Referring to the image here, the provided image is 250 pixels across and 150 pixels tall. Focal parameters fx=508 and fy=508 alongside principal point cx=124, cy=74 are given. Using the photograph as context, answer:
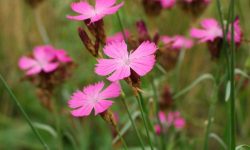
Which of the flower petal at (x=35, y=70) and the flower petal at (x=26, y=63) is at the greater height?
the flower petal at (x=35, y=70)

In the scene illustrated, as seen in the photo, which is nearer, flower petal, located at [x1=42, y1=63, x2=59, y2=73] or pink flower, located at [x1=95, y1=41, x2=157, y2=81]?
pink flower, located at [x1=95, y1=41, x2=157, y2=81]

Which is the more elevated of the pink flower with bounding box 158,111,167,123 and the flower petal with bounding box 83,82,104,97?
the flower petal with bounding box 83,82,104,97

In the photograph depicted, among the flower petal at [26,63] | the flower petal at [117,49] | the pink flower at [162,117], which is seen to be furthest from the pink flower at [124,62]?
the pink flower at [162,117]

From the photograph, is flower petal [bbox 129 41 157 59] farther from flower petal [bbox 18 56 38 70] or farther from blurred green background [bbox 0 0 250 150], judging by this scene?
blurred green background [bbox 0 0 250 150]

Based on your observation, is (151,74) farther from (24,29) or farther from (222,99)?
(24,29)

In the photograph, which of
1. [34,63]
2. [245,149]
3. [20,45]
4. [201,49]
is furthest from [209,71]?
[245,149]

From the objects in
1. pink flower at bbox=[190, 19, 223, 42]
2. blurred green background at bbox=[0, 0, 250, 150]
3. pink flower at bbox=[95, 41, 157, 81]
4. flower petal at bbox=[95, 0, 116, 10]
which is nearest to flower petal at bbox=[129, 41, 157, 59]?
pink flower at bbox=[95, 41, 157, 81]

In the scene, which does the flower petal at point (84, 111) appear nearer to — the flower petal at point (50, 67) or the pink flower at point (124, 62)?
the pink flower at point (124, 62)
